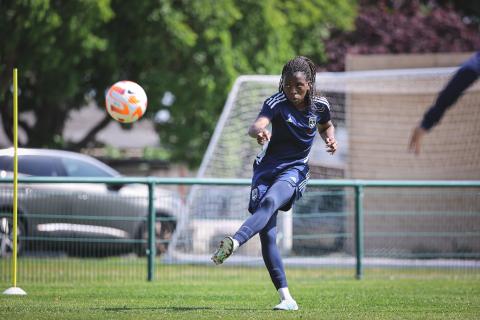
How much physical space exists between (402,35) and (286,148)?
16519 mm

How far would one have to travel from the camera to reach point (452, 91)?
240 inches

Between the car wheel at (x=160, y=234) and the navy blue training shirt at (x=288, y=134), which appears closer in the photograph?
the navy blue training shirt at (x=288, y=134)

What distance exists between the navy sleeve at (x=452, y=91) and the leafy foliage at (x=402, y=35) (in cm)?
1759

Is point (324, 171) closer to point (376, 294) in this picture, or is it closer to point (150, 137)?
point (376, 294)

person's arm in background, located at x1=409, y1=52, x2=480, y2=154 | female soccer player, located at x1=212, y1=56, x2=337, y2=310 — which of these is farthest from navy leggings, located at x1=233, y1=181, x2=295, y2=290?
person's arm in background, located at x1=409, y1=52, x2=480, y2=154

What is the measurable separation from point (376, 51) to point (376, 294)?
14.1 meters

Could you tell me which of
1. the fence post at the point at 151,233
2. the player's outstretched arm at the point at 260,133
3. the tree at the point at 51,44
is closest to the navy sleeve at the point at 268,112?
the player's outstretched arm at the point at 260,133

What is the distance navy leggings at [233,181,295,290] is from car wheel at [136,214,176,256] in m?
5.04

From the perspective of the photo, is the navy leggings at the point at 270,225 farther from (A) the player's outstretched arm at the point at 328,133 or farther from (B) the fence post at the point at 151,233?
→ (B) the fence post at the point at 151,233

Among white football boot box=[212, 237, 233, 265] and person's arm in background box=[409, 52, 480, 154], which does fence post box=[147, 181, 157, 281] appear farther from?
person's arm in background box=[409, 52, 480, 154]

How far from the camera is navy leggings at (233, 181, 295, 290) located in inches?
299

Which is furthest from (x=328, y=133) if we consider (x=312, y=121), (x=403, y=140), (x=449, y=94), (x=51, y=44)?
(x=51, y=44)

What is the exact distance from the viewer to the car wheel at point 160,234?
13.0 meters

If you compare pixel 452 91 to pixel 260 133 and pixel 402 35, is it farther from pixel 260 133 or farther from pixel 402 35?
pixel 402 35
